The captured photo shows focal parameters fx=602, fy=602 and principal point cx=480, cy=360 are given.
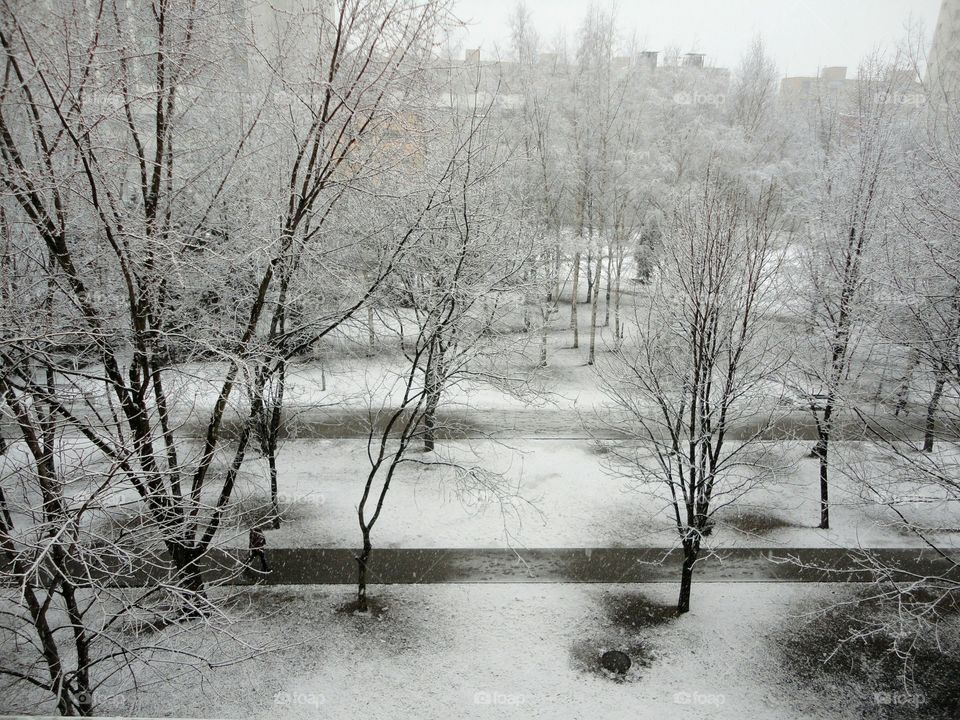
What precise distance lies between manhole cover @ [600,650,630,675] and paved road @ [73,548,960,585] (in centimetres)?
153

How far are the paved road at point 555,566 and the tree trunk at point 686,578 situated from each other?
692 millimetres

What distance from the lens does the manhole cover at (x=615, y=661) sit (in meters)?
7.89

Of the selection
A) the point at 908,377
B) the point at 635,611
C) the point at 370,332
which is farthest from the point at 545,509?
the point at 908,377

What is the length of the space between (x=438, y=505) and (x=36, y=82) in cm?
900

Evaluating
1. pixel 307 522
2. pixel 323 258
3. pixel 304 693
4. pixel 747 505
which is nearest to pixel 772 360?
pixel 747 505

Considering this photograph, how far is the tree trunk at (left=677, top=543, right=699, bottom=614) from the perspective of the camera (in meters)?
→ 8.72

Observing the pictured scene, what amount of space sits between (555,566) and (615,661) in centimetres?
213

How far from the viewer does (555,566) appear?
999 cm

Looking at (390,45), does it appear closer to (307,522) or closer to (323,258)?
(323,258)

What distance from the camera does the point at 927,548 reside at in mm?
10594

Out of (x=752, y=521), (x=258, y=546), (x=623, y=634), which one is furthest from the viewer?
(x=752, y=521)

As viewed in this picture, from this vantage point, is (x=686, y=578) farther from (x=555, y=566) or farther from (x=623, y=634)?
(x=555, y=566)

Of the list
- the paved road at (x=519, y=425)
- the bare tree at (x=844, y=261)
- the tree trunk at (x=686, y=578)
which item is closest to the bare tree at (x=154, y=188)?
the tree trunk at (x=686, y=578)

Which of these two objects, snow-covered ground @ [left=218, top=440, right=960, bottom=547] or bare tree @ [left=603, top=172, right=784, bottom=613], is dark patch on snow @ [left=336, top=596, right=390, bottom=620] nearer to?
snow-covered ground @ [left=218, top=440, right=960, bottom=547]
